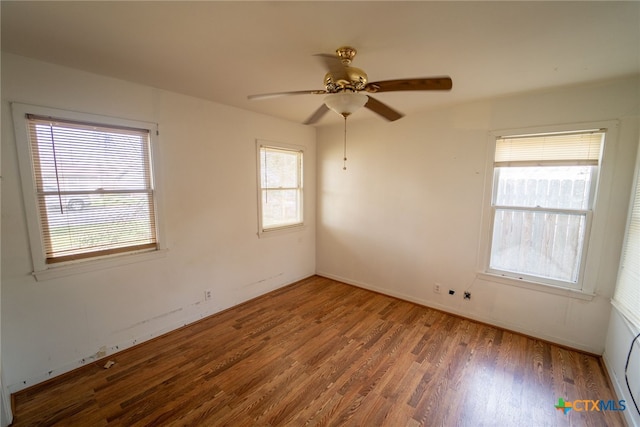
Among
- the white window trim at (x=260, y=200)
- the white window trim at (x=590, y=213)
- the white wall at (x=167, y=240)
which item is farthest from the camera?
the white window trim at (x=260, y=200)

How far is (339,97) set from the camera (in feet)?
5.52

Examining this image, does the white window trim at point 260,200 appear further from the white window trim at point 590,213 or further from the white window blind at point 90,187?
the white window trim at point 590,213

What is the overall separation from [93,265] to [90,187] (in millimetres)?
687

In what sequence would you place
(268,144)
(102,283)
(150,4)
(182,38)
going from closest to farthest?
(150,4) → (182,38) → (102,283) → (268,144)

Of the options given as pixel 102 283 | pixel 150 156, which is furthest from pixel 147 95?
pixel 102 283

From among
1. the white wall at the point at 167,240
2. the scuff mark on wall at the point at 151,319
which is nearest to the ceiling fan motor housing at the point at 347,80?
the white wall at the point at 167,240

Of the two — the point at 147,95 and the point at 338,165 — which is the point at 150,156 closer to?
the point at 147,95

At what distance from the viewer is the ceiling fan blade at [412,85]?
4.97 feet

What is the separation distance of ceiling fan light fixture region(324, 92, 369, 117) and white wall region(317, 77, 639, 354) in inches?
43.0

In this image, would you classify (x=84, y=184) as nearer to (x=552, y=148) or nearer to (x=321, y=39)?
(x=321, y=39)

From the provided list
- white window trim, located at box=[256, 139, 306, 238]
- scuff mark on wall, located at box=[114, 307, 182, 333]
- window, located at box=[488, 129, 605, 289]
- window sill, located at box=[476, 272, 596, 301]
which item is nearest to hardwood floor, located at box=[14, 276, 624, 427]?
scuff mark on wall, located at box=[114, 307, 182, 333]

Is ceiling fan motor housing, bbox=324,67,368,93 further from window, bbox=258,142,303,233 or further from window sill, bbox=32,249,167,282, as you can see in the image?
window sill, bbox=32,249,167,282

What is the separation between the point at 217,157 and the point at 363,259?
2.55m

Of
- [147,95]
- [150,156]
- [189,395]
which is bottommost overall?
[189,395]
